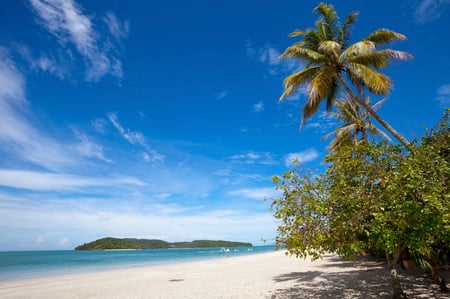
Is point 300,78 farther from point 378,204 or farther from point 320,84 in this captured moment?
point 378,204

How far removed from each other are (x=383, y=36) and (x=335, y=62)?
6.62 ft

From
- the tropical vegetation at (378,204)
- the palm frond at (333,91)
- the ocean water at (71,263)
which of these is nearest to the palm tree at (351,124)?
the palm frond at (333,91)

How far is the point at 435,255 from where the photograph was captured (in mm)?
7320

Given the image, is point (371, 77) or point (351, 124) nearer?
point (371, 77)

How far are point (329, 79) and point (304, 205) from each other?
703 cm

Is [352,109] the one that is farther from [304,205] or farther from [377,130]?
[304,205]

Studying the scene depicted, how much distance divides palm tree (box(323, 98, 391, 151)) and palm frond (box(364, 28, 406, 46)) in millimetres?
5994

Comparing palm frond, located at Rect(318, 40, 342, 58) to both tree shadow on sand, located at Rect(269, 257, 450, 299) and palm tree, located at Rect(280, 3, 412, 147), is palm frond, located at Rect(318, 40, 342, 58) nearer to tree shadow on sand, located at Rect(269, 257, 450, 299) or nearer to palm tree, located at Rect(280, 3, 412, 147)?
palm tree, located at Rect(280, 3, 412, 147)

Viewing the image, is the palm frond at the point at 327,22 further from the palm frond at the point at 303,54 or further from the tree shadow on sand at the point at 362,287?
the tree shadow on sand at the point at 362,287

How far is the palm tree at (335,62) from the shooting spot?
10383 mm

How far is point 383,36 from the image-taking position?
11.1 metres

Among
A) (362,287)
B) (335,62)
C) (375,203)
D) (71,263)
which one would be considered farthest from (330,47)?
(71,263)

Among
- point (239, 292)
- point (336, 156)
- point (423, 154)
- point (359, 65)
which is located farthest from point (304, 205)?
point (359, 65)

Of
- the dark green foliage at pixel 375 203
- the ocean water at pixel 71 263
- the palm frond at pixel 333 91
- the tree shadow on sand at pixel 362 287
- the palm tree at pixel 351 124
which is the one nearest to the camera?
the dark green foliage at pixel 375 203
